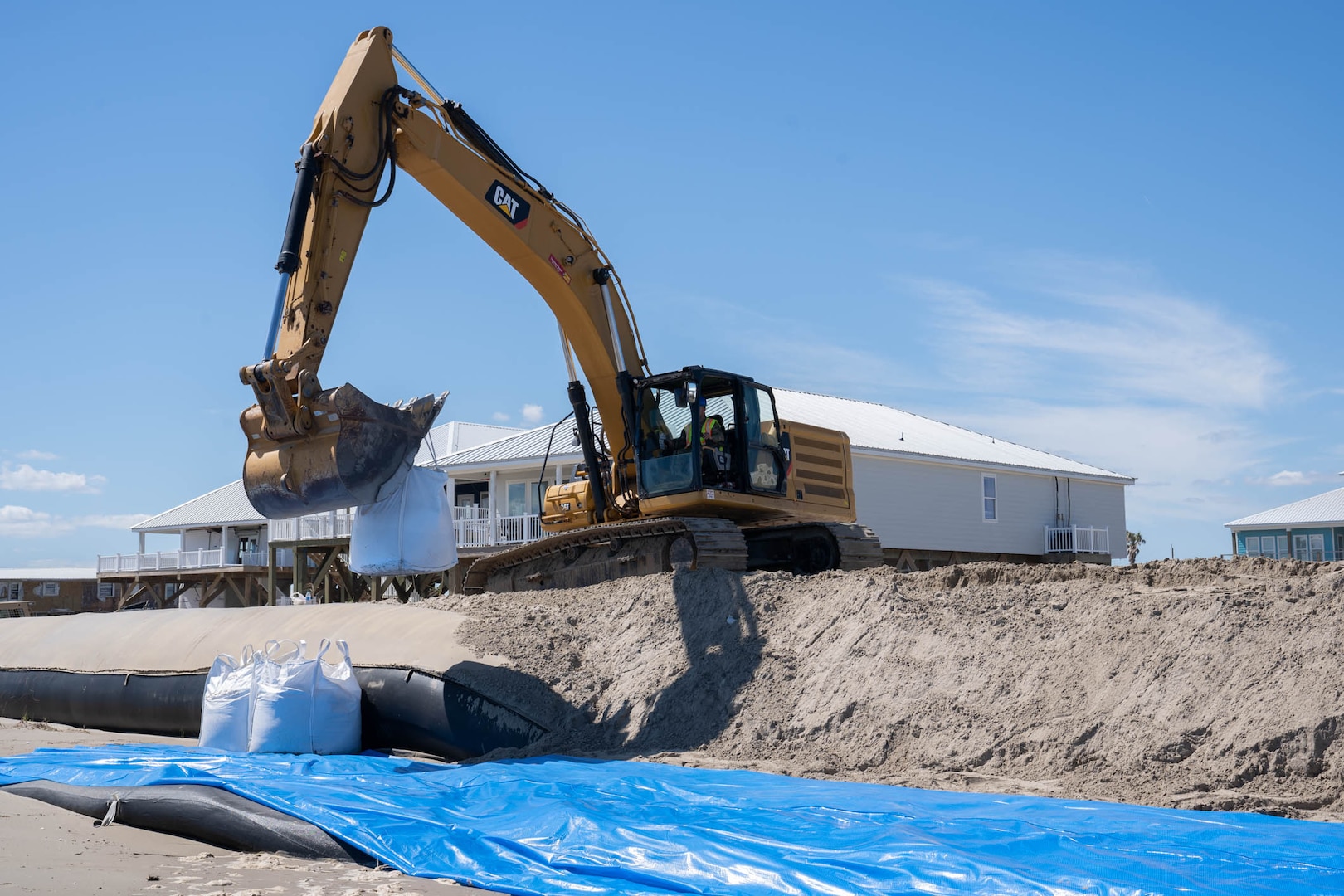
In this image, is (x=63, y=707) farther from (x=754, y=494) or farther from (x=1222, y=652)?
(x=1222, y=652)

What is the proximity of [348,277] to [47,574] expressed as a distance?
58.8m

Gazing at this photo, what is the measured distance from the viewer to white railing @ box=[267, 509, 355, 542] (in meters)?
25.7

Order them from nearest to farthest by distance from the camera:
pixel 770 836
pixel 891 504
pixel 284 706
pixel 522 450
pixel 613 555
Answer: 1. pixel 770 836
2. pixel 284 706
3. pixel 613 555
4. pixel 891 504
5. pixel 522 450

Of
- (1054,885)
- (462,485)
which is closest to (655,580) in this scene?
(1054,885)

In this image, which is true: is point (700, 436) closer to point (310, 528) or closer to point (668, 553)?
point (668, 553)

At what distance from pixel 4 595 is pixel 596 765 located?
61.7 metres

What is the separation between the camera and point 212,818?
6.31 m

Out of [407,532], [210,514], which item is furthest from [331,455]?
[210,514]

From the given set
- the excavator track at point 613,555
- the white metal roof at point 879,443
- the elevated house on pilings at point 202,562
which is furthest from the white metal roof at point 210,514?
the excavator track at point 613,555

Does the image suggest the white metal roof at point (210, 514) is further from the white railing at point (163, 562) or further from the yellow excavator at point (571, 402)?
the yellow excavator at point (571, 402)

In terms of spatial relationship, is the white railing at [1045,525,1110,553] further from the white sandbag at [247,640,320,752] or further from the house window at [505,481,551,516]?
the white sandbag at [247,640,320,752]

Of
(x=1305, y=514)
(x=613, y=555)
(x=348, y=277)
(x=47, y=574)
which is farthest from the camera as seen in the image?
(x=47, y=574)

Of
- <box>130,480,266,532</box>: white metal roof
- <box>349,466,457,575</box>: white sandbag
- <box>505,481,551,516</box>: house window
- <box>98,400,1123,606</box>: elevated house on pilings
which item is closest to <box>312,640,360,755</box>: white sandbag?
<box>349,466,457,575</box>: white sandbag

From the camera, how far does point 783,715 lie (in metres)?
Result: 9.11
